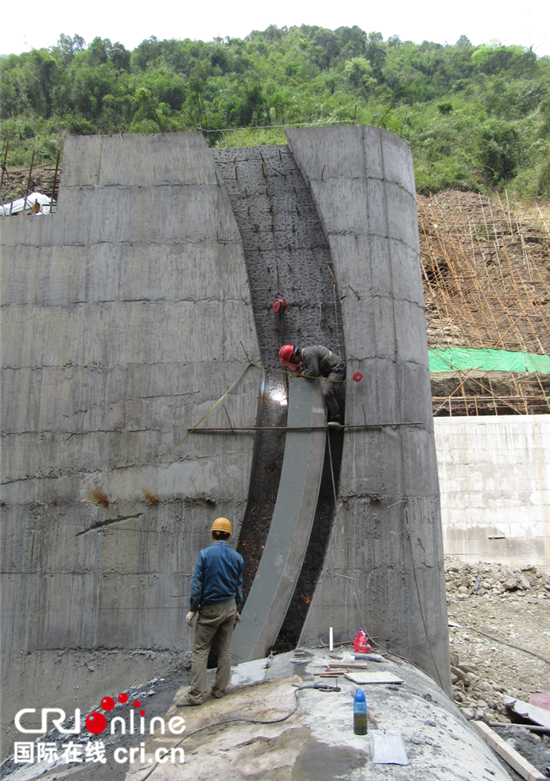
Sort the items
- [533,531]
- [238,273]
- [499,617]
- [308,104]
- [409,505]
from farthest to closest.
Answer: [308,104]
[533,531]
[499,617]
[238,273]
[409,505]

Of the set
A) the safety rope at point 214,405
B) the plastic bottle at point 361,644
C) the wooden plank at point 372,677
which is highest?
the safety rope at point 214,405

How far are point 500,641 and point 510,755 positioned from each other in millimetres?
5576

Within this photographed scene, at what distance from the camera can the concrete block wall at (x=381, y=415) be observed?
206 inches

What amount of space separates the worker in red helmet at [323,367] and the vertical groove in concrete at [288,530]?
11 centimetres

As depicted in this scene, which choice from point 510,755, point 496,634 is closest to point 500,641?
point 496,634

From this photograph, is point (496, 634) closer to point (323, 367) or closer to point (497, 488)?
point (497, 488)

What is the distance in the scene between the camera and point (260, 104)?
28.4 meters

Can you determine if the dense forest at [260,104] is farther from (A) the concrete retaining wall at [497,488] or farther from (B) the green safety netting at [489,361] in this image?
(A) the concrete retaining wall at [497,488]

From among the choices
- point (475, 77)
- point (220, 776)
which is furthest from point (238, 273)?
point (475, 77)

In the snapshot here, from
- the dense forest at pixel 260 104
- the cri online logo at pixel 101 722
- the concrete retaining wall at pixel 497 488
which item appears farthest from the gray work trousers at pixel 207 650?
the dense forest at pixel 260 104

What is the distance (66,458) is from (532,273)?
23091 millimetres

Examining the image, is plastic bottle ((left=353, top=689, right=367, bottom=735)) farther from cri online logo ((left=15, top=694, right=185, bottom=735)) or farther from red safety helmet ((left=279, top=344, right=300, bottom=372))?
red safety helmet ((left=279, top=344, right=300, bottom=372))

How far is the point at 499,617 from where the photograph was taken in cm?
1051

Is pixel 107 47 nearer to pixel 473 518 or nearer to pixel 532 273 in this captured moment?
pixel 532 273
